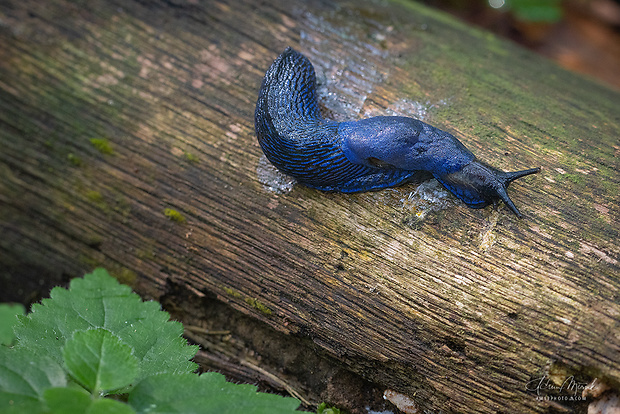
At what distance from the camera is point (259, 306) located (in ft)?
9.49

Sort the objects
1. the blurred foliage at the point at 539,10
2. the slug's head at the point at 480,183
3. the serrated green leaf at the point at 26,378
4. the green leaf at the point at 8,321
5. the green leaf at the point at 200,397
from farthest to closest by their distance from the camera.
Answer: the blurred foliage at the point at 539,10 < the green leaf at the point at 8,321 < the slug's head at the point at 480,183 < the green leaf at the point at 200,397 < the serrated green leaf at the point at 26,378

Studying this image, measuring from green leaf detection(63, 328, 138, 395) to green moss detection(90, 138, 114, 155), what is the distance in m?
1.56

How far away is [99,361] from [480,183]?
2.02m

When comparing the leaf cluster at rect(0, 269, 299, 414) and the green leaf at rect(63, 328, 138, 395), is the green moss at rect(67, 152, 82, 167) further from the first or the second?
the green leaf at rect(63, 328, 138, 395)

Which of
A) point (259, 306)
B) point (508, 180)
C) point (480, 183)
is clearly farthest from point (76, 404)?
point (508, 180)

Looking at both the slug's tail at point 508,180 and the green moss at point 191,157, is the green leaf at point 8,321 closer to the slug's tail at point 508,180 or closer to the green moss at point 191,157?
the green moss at point 191,157

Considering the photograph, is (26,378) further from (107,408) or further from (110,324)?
(110,324)

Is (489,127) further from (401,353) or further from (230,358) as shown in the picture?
(230,358)

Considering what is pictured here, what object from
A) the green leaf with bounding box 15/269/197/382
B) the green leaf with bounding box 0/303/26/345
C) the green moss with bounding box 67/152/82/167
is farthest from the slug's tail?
the green leaf with bounding box 0/303/26/345

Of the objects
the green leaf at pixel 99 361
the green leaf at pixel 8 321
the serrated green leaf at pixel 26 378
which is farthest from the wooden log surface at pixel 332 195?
the serrated green leaf at pixel 26 378

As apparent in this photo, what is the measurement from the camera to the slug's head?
2.63 meters

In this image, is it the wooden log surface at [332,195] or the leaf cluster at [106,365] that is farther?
the wooden log surface at [332,195]

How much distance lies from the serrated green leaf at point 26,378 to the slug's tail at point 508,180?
7.33ft

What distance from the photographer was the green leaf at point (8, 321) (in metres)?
3.01
